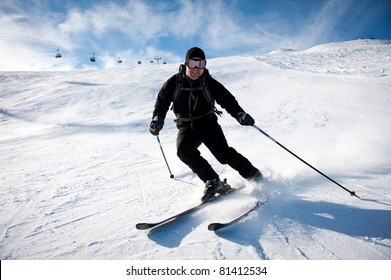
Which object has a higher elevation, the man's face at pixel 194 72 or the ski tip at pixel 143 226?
the man's face at pixel 194 72

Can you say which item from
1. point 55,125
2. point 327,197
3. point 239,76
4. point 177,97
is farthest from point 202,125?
point 239,76

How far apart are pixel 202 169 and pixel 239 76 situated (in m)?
12.6

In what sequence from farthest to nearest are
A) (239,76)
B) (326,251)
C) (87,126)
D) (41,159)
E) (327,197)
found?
(239,76) < (87,126) < (41,159) < (327,197) < (326,251)

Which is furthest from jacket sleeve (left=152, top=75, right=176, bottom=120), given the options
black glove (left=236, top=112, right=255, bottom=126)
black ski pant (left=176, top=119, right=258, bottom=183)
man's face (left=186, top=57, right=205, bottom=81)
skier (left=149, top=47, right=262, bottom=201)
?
black glove (left=236, top=112, right=255, bottom=126)

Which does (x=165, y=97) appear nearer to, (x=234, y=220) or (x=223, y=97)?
(x=223, y=97)

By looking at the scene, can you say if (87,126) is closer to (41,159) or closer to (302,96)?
(41,159)

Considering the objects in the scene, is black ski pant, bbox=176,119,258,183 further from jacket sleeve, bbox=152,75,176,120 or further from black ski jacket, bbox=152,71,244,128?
jacket sleeve, bbox=152,75,176,120

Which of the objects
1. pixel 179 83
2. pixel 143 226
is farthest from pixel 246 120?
pixel 143 226

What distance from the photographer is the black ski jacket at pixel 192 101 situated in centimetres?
352

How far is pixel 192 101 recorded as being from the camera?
3.53 m

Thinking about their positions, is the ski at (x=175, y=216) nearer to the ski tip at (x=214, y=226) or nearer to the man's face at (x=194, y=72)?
the ski tip at (x=214, y=226)

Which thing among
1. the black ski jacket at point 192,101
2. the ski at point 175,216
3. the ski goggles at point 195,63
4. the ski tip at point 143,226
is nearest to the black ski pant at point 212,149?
the black ski jacket at point 192,101

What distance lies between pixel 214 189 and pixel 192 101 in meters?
→ 1.28

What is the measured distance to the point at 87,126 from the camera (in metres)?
8.67
